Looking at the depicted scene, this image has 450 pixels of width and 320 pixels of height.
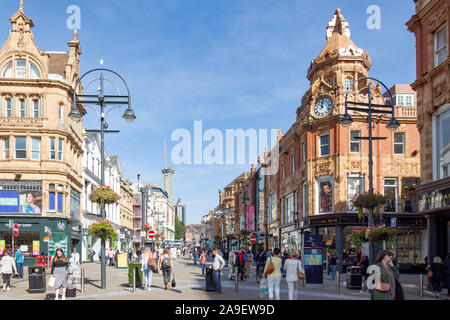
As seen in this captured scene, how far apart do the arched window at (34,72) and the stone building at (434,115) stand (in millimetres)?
32240

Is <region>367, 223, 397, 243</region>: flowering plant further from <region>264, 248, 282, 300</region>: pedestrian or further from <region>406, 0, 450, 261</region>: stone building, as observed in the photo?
<region>264, 248, 282, 300</region>: pedestrian

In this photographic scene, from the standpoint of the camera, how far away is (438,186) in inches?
830

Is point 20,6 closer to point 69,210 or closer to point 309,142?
point 69,210

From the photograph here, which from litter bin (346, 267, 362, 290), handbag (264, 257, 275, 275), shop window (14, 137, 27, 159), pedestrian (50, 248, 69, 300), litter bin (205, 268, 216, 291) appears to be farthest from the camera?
shop window (14, 137, 27, 159)

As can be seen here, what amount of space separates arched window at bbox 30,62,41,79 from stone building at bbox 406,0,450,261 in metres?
32.2

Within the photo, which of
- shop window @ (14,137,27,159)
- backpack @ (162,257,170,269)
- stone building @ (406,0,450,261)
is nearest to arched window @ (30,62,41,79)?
shop window @ (14,137,27,159)

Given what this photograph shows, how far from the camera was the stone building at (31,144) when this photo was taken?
143ft

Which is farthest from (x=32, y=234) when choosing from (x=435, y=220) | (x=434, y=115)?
(x=434, y=115)

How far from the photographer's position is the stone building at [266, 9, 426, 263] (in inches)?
1593

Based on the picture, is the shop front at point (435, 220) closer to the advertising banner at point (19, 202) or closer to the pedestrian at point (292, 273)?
the pedestrian at point (292, 273)

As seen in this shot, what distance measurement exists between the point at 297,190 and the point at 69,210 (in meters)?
20.1

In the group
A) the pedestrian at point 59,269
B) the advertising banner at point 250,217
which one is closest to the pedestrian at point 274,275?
the pedestrian at point 59,269

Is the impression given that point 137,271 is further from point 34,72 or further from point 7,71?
point 7,71
